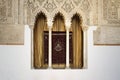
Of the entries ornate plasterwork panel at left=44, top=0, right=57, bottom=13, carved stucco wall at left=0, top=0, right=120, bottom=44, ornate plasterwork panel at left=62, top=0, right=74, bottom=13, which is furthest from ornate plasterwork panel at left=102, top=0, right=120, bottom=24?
ornate plasterwork panel at left=44, top=0, right=57, bottom=13

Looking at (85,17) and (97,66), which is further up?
(85,17)

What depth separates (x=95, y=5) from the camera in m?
4.47

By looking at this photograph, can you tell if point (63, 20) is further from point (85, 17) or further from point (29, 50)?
point (29, 50)

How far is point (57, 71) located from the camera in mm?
4328

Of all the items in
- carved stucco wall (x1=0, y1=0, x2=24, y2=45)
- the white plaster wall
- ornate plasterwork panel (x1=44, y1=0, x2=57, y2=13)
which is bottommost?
the white plaster wall

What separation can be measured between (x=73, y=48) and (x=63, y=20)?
0.67 meters

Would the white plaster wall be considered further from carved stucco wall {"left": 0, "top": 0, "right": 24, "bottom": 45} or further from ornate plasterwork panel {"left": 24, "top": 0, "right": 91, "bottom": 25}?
ornate plasterwork panel {"left": 24, "top": 0, "right": 91, "bottom": 25}

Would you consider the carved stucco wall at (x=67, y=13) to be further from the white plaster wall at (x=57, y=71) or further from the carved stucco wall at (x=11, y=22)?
the white plaster wall at (x=57, y=71)

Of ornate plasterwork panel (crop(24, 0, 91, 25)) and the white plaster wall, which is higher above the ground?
ornate plasterwork panel (crop(24, 0, 91, 25))

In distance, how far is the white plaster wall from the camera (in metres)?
4.28

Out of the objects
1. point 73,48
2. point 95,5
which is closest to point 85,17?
point 95,5

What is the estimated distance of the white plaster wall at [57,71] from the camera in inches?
169

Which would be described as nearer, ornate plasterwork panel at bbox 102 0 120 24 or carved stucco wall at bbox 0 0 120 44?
carved stucco wall at bbox 0 0 120 44

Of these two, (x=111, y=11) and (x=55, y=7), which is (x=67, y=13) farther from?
(x=111, y=11)
